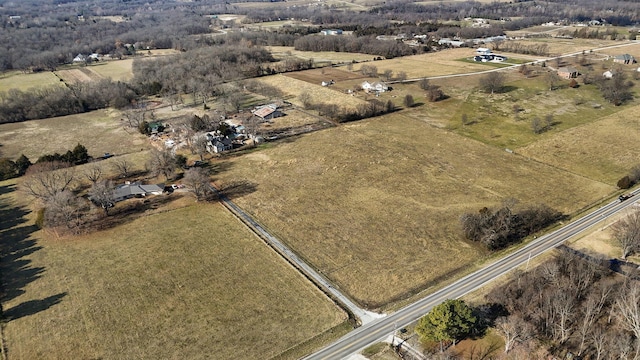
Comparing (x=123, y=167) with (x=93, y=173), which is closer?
(x=93, y=173)

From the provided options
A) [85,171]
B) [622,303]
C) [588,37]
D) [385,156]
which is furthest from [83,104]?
[588,37]

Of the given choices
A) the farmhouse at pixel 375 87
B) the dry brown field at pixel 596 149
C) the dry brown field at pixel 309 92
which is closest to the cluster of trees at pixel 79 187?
the dry brown field at pixel 309 92

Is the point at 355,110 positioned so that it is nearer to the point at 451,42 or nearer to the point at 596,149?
the point at 596,149

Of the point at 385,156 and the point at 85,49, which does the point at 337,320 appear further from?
the point at 85,49

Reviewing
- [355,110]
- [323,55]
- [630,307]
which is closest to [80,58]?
[323,55]

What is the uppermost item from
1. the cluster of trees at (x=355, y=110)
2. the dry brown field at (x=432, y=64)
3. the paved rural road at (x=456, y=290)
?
the dry brown field at (x=432, y=64)

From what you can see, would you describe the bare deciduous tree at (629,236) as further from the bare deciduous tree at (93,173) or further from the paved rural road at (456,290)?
the bare deciduous tree at (93,173)
